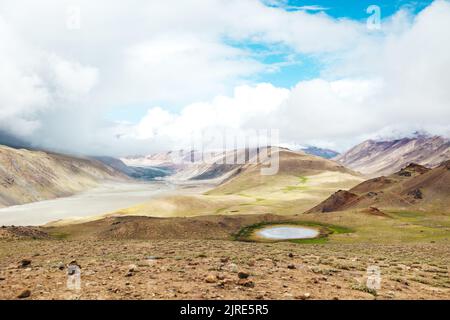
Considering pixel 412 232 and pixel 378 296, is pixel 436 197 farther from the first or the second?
pixel 378 296

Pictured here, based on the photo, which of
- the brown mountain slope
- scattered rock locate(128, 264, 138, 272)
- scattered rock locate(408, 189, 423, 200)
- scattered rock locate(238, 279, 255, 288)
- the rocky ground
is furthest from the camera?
scattered rock locate(408, 189, 423, 200)

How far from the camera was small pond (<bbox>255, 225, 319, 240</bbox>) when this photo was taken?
72.5 meters

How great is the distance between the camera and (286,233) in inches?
3031

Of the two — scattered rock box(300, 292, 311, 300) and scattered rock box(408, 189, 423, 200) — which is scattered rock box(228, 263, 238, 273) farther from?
scattered rock box(408, 189, 423, 200)

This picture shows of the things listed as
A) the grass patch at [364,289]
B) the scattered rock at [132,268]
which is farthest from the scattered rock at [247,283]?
the scattered rock at [132,268]

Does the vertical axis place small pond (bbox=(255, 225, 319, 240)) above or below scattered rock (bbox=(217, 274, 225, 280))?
below

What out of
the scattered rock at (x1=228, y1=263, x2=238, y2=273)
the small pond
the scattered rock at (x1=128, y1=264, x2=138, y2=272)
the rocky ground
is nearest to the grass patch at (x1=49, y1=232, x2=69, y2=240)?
Answer: the small pond

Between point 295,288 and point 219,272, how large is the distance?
4.79m

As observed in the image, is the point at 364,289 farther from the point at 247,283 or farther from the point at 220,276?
the point at 220,276

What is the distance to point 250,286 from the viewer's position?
2012 centimetres

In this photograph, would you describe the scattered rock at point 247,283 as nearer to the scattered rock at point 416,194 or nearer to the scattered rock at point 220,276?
the scattered rock at point 220,276

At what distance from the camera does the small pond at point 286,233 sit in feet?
238
